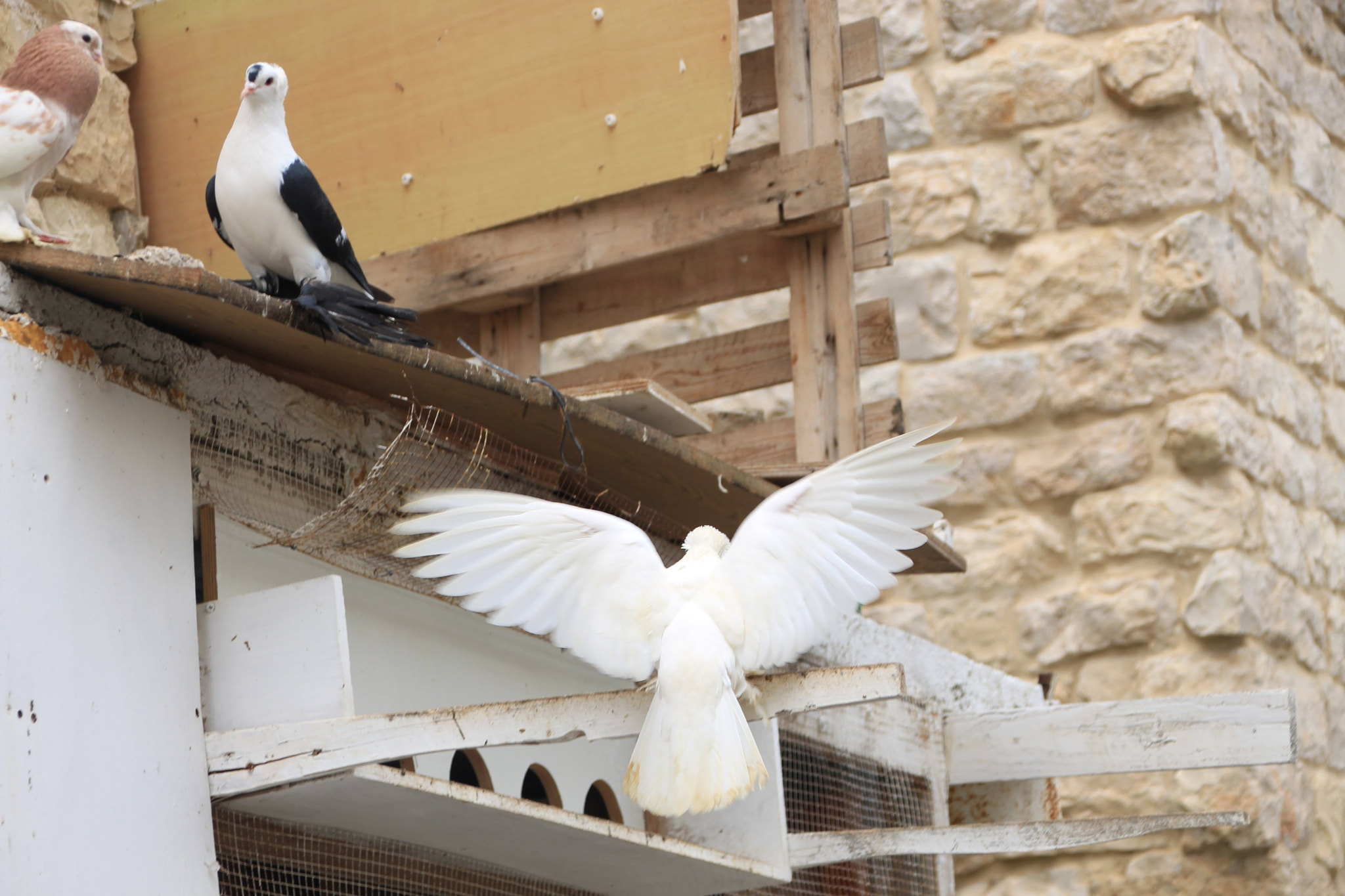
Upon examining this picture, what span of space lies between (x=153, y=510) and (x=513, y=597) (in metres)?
0.53

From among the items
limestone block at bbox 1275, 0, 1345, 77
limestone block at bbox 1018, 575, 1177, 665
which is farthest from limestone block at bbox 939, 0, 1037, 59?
limestone block at bbox 1018, 575, 1177, 665

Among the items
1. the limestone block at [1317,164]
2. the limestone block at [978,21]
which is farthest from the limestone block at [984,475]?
the limestone block at [1317,164]

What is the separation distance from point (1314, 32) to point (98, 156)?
198 inches

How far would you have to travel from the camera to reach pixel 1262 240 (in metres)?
6.11

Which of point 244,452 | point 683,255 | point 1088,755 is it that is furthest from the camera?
point 683,255

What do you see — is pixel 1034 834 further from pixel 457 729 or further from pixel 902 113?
pixel 902 113

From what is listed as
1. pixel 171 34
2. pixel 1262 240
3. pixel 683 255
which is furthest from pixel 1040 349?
pixel 171 34

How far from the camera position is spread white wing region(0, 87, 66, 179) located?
2.24 metres

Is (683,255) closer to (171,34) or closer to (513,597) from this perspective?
(171,34)

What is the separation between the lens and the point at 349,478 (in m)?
2.89

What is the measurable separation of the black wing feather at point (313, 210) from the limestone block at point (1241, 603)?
3.69m

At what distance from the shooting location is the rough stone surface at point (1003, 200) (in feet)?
19.9

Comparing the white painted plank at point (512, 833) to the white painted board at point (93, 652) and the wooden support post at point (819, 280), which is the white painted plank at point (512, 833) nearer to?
the white painted board at point (93, 652)

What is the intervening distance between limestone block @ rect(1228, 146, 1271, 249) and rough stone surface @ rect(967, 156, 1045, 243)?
687mm
